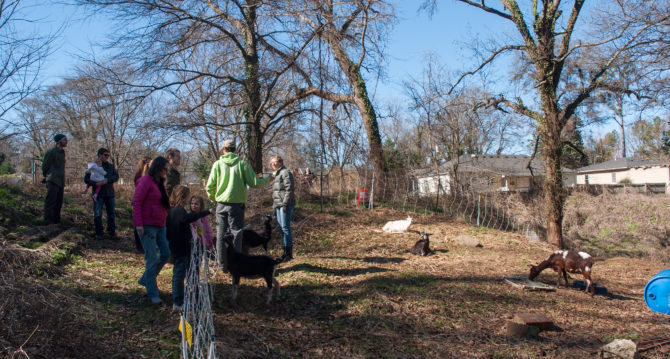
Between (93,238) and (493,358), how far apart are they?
21.4 feet

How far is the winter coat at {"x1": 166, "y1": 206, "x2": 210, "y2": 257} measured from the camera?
158 inches

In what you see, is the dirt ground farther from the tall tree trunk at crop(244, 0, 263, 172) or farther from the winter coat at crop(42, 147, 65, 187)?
the tall tree trunk at crop(244, 0, 263, 172)

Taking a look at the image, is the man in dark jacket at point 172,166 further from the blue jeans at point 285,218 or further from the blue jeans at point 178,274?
the blue jeans at point 178,274

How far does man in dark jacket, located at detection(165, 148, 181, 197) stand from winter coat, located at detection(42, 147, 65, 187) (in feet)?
7.35

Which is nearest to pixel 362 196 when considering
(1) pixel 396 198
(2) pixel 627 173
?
(1) pixel 396 198

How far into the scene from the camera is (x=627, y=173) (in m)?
35.8

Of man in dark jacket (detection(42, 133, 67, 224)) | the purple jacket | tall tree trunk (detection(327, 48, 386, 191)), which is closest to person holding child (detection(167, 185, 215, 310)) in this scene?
the purple jacket

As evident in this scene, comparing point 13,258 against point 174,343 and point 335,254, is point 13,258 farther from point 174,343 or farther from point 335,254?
point 335,254

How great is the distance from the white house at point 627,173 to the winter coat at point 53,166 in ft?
118

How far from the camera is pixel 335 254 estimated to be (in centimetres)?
746

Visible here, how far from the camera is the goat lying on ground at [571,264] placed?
19.2 ft

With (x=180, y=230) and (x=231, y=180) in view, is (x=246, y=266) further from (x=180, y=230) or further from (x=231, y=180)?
(x=231, y=180)

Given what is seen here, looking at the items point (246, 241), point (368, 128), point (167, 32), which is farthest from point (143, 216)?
point (368, 128)

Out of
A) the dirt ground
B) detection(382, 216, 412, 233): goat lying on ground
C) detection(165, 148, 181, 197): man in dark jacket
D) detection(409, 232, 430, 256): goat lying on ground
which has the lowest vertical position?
the dirt ground
